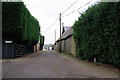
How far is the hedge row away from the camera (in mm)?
7699

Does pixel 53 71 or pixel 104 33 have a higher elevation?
pixel 104 33

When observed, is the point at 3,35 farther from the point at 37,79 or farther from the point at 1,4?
the point at 37,79

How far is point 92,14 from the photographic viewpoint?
Result: 1088cm

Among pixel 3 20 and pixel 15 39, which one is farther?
pixel 15 39

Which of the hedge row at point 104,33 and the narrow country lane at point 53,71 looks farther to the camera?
the hedge row at point 104,33

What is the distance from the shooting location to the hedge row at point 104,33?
7.70 metres

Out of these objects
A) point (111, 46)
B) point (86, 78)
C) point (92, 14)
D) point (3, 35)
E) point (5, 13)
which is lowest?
point (86, 78)

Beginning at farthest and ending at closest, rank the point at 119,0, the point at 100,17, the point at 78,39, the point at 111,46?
the point at 78,39
the point at 100,17
the point at 111,46
the point at 119,0

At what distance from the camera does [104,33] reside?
9188 mm

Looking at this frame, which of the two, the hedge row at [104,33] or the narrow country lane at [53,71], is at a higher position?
the hedge row at [104,33]

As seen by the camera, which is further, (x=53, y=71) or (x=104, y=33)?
(x=104, y=33)

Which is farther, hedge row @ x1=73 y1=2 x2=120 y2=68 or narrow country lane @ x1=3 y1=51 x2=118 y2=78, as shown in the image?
hedge row @ x1=73 y1=2 x2=120 y2=68

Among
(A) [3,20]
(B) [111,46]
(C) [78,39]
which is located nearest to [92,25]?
(B) [111,46]

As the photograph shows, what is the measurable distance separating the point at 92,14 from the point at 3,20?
937cm
